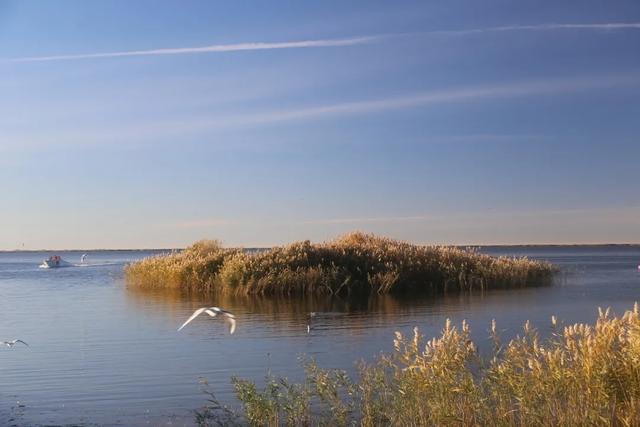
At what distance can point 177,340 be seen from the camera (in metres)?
16.3

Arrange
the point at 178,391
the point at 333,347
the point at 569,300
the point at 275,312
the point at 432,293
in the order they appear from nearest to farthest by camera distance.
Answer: the point at 178,391 < the point at 333,347 < the point at 275,312 < the point at 569,300 < the point at 432,293

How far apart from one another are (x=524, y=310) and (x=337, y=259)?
11550 millimetres

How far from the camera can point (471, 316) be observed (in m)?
19.5

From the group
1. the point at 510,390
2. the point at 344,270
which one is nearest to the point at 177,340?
the point at 510,390

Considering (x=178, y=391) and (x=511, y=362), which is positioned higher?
(x=511, y=362)

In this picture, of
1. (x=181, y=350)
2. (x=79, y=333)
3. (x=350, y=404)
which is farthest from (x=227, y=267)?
(x=350, y=404)

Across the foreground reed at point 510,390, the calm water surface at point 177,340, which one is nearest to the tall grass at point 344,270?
the calm water surface at point 177,340

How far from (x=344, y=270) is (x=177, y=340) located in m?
14.2

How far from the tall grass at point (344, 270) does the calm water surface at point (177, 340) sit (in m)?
2.61

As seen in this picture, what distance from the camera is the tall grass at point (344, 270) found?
1150 inches

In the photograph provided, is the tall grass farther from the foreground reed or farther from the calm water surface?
the foreground reed

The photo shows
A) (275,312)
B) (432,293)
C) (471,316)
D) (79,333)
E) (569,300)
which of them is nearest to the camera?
(79,333)

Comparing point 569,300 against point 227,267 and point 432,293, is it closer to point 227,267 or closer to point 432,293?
point 432,293

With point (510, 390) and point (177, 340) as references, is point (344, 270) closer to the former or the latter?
point (177, 340)
